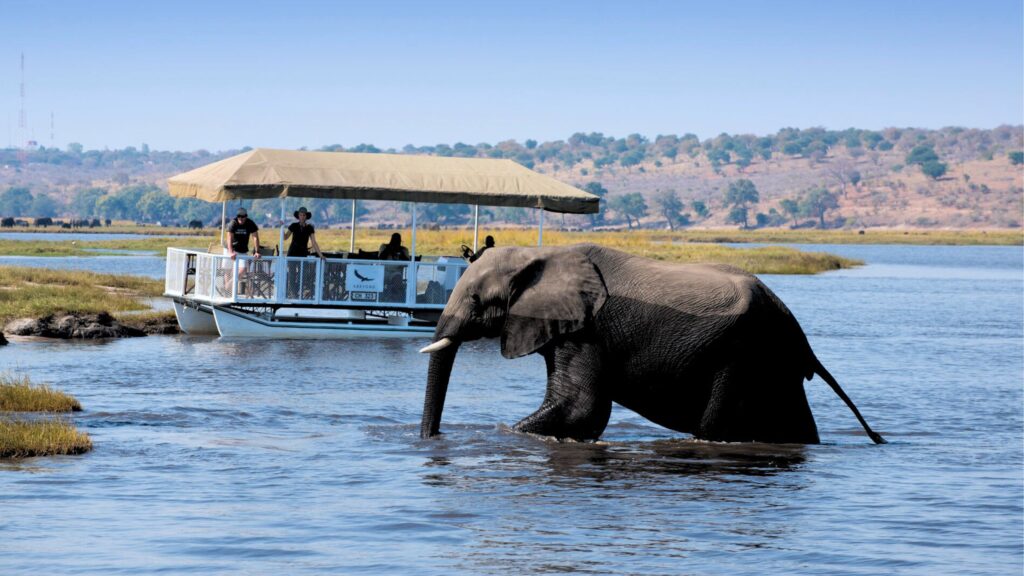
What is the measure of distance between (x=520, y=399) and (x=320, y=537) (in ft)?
27.0

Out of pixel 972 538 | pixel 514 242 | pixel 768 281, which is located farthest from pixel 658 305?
pixel 768 281

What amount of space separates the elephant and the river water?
0.51 metres

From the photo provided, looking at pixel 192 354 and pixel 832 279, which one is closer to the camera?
pixel 192 354

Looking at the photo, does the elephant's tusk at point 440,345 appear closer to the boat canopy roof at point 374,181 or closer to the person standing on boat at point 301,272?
the boat canopy roof at point 374,181

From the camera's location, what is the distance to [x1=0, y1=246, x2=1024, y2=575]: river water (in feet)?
33.0

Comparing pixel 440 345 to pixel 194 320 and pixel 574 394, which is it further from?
pixel 194 320

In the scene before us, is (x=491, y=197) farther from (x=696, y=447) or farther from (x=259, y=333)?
(x=696, y=447)

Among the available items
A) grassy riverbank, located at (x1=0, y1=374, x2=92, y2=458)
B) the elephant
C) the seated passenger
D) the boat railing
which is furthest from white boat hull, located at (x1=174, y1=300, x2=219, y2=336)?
the elephant

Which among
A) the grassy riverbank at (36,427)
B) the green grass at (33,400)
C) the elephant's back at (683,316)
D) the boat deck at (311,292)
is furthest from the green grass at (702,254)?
the elephant's back at (683,316)

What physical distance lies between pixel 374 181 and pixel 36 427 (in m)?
12.3

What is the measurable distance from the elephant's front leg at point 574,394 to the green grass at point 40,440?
4098 mm

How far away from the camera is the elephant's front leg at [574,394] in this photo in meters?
13.6

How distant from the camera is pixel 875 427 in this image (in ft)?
56.5

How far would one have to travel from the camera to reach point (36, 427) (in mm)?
13812
